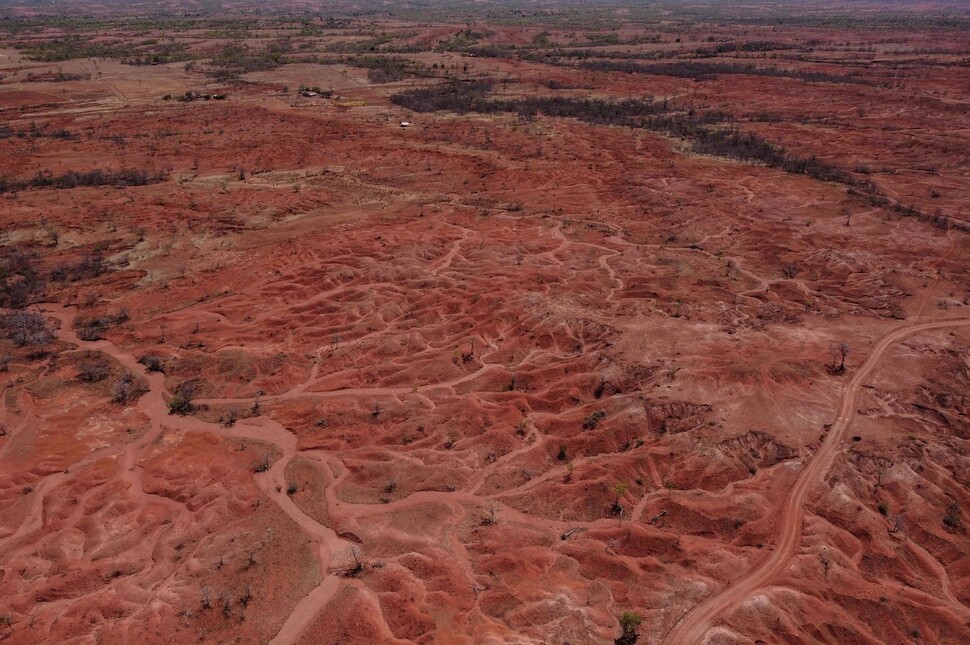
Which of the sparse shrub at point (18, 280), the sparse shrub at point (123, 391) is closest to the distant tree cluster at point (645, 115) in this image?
the sparse shrub at point (18, 280)

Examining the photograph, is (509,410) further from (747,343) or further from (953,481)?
(953,481)

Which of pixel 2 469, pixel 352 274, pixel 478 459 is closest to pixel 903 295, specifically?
pixel 478 459

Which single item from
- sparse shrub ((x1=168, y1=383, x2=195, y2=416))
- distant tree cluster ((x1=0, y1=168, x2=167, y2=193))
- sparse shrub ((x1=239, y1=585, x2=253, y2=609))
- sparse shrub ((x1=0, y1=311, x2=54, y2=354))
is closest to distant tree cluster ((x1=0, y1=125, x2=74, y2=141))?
distant tree cluster ((x1=0, y1=168, x2=167, y2=193))

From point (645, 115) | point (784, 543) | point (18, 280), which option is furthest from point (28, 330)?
point (645, 115)

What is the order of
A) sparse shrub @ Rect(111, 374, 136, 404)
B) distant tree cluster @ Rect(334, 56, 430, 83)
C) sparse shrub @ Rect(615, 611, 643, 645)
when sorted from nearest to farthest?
1. sparse shrub @ Rect(615, 611, 643, 645)
2. sparse shrub @ Rect(111, 374, 136, 404)
3. distant tree cluster @ Rect(334, 56, 430, 83)

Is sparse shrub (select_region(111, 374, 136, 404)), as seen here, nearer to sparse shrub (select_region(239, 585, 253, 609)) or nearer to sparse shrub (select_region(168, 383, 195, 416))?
sparse shrub (select_region(168, 383, 195, 416))

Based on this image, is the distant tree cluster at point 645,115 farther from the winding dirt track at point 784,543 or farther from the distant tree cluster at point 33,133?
the distant tree cluster at point 33,133
